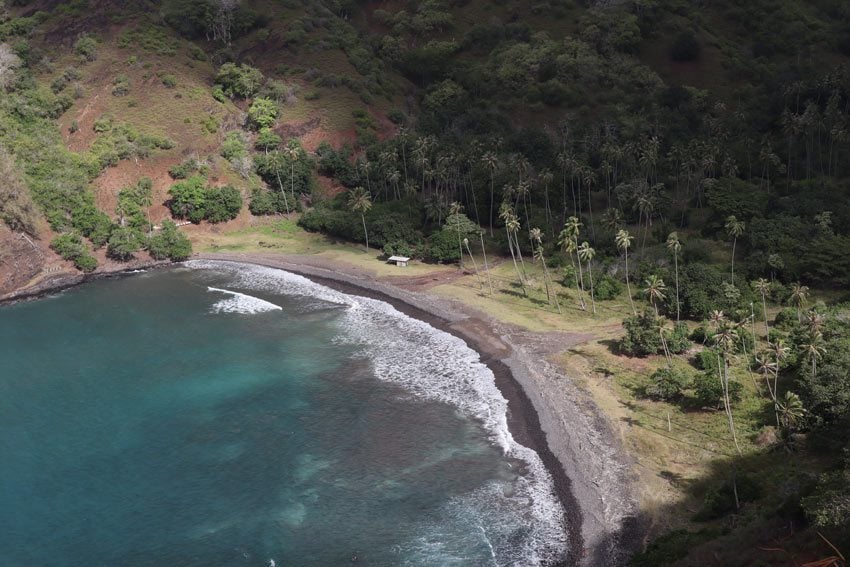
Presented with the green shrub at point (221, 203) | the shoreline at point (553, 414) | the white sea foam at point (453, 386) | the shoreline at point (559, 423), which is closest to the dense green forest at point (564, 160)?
the green shrub at point (221, 203)

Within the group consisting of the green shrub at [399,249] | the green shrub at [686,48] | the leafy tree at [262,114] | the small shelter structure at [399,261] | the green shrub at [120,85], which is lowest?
the small shelter structure at [399,261]

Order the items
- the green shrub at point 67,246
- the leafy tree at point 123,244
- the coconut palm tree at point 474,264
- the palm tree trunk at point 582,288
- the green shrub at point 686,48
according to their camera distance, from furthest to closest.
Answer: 1. the green shrub at point 686,48
2. the leafy tree at point 123,244
3. the green shrub at point 67,246
4. the coconut palm tree at point 474,264
5. the palm tree trunk at point 582,288

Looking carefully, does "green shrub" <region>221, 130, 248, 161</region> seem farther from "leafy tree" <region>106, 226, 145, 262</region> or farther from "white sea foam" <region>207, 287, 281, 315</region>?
"white sea foam" <region>207, 287, 281, 315</region>

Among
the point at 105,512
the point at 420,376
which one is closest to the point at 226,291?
the point at 420,376

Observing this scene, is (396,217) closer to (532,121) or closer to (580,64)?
(532,121)

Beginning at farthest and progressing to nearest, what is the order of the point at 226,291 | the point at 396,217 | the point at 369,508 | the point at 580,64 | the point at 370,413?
1. the point at 580,64
2. the point at 396,217
3. the point at 226,291
4. the point at 370,413
5. the point at 369,508

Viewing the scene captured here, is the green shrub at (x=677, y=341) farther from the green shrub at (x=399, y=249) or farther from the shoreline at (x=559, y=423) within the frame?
the green shrub at (x=399, y=249)

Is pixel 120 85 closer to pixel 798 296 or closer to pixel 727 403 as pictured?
pixel 798 296
